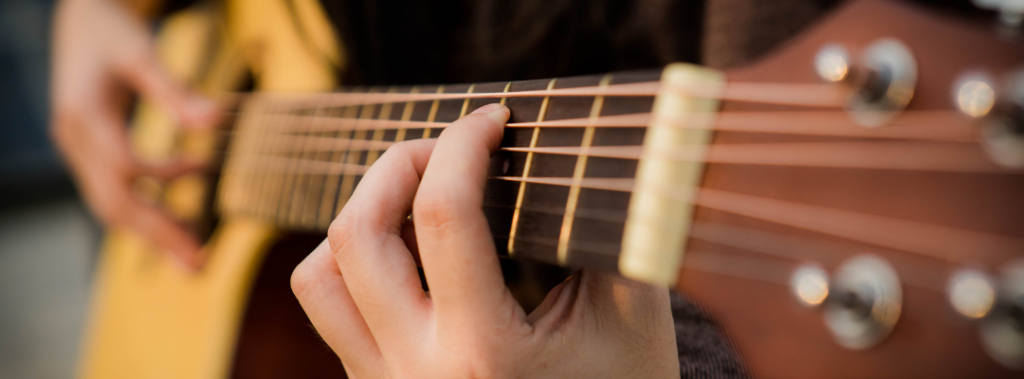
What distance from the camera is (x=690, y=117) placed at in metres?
0.31

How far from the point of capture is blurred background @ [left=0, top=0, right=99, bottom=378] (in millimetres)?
2227

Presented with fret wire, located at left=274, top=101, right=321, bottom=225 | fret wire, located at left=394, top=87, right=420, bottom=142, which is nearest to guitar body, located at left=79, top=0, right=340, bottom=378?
fret wire, located at left=274, top=101, right=321, bottom=225

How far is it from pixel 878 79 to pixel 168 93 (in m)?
1.09

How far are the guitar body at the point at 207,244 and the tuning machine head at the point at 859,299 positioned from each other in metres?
0.74

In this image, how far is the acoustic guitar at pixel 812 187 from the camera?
0.73 feet

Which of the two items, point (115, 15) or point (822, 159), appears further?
point (115, 15)

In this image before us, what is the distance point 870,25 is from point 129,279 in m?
1.28

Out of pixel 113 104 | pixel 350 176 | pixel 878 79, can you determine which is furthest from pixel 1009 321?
pixel 113 104

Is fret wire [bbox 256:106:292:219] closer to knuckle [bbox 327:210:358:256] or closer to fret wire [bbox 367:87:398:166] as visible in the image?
fret wire [bbox 367:87:398:166]

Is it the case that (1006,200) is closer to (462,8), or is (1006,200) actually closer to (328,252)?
(328,252)

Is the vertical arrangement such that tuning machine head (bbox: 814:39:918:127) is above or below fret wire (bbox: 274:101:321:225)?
above

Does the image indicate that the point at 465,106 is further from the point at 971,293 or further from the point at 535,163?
the point at 971,293

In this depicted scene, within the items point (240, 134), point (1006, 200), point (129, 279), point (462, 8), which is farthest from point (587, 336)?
point (129, 279)

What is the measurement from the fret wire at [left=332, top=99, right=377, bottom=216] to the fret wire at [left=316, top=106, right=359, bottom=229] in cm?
1
